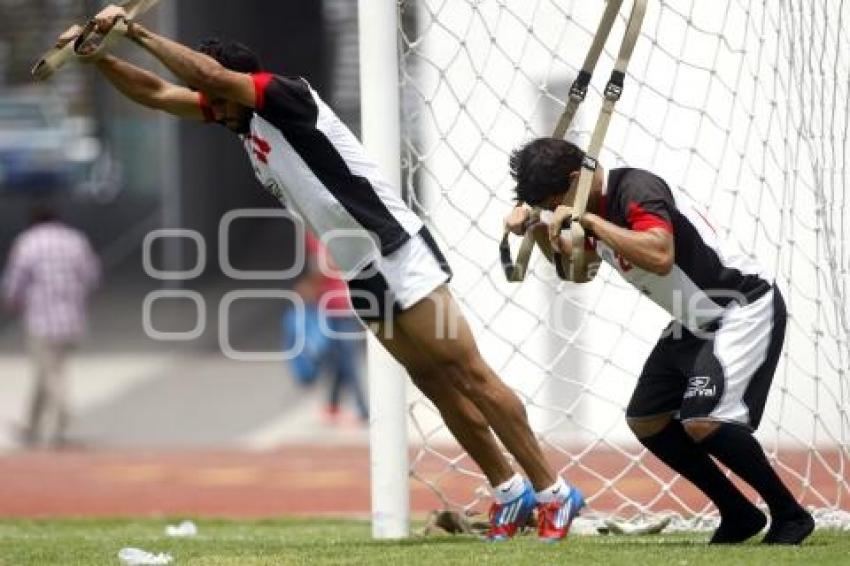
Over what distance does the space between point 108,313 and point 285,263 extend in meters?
2.59

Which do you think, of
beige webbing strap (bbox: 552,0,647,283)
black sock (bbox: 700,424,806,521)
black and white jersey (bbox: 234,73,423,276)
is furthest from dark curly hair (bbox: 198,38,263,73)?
black sock (bbox: 700,424,806,521)

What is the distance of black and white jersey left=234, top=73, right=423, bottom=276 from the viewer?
23.7 feet

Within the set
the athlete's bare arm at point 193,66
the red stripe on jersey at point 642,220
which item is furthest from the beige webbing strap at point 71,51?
the red stripe on jersey at point 642,220

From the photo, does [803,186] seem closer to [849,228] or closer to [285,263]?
[849,228]

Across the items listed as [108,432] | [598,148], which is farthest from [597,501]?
[108,432]

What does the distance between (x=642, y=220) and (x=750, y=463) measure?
39.6 inches

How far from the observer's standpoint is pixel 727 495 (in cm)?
741

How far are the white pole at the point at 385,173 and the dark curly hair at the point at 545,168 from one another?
1.15 meters

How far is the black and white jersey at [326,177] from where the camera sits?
7234mm

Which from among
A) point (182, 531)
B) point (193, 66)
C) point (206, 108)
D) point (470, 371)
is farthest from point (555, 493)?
point (182, 531)

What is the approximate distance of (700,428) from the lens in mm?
6953

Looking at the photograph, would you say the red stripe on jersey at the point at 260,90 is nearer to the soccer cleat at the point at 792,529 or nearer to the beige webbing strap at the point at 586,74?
the beige webbing strap at the point at 586,74

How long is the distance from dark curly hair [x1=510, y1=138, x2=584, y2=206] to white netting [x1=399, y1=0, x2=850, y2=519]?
5.32ft

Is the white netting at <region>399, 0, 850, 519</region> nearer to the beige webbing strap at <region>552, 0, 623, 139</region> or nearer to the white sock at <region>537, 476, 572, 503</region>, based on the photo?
the beige webbing strap at <region>552, 0, 623, 139</region>
